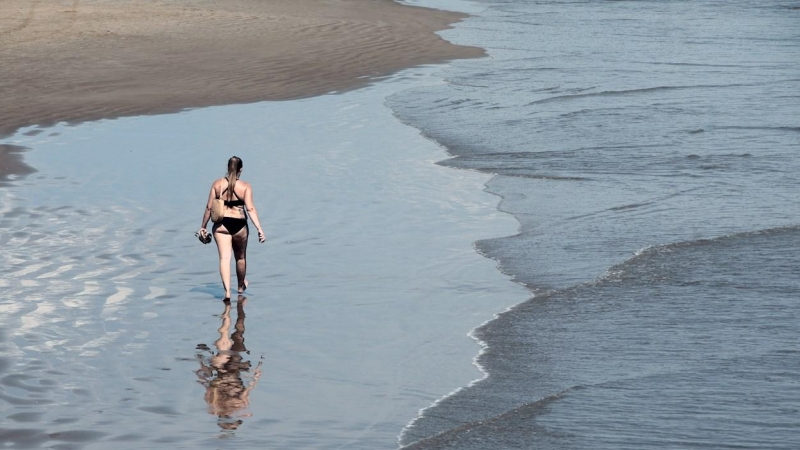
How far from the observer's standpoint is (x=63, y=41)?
2611cm

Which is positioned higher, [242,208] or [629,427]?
[242,208]

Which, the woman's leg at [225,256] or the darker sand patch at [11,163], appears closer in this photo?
the woman's leg at [225,256]

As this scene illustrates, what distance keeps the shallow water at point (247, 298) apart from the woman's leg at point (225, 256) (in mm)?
187

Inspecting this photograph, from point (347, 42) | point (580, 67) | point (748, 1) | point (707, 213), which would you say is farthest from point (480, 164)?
point (748, 1)

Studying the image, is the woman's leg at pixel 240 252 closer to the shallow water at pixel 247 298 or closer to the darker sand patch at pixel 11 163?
the shallow water at pixel 247 298

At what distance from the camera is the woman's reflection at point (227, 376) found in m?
7.33

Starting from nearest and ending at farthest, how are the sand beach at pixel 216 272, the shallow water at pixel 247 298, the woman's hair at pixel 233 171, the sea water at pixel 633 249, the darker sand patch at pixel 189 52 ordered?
1. the sea water at pixel 633 249
2. the shallow water at pixel 247 298
3. the sand beach at pixel 216 272
4. the woman's hair at pixel 233 171
5. the darker sand patch at pixel 189 52

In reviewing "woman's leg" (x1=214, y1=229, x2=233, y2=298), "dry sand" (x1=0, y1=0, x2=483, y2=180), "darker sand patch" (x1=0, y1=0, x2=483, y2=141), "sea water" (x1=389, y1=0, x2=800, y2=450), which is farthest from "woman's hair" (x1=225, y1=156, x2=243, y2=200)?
"darker sand patch" (x1=0, y1=0, x2=483, y2=141)

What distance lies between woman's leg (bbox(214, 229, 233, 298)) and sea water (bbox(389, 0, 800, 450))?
2062mm

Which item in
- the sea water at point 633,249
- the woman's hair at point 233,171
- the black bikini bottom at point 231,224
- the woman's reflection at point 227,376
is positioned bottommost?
the woman's reflection at point 227,376

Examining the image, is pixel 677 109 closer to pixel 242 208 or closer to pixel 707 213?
pixel 707 213

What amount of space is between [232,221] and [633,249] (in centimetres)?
376

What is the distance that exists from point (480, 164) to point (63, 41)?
13853 millimetres

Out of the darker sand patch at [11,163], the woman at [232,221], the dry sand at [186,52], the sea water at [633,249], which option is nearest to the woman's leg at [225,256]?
the woman at [232,221]
